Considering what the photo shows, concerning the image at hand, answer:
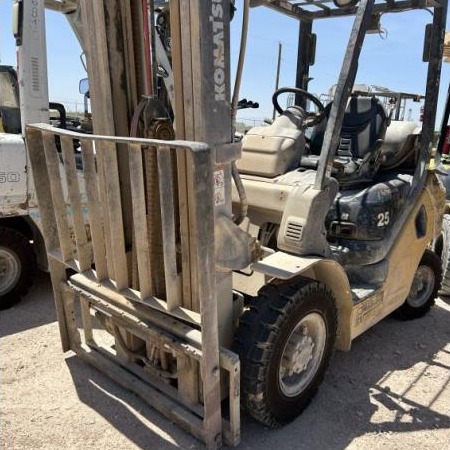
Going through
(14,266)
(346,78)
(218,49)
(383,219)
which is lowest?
(14,266)

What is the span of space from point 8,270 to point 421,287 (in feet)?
13.7

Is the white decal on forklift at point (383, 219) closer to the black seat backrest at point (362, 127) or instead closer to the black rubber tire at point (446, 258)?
the black seat backrest at point (362, 127)

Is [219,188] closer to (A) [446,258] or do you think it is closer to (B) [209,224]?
Answer: (B) [209,224]

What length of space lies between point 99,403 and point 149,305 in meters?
1.02

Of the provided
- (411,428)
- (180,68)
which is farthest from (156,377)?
(180,68)

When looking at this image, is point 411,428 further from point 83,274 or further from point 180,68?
point 180,68

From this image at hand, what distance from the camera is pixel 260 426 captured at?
111 inches

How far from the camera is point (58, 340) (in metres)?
3.90

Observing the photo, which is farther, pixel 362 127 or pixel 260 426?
pixel 362 127

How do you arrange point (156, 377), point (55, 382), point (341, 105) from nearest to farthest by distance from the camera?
point (341, 105) < point (156, 377) < point (55, 382)

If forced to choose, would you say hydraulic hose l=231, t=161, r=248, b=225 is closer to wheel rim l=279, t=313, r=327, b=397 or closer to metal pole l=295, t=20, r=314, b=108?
wheel rim l=279, t=313, r=327, b=397

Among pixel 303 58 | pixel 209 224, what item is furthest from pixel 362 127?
pixel 209 224

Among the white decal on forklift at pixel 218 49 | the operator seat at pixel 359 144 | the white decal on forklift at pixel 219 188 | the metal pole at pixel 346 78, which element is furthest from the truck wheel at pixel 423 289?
the white decal on forklift at pixel 218 49

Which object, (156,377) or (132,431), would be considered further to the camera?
(156,377)
